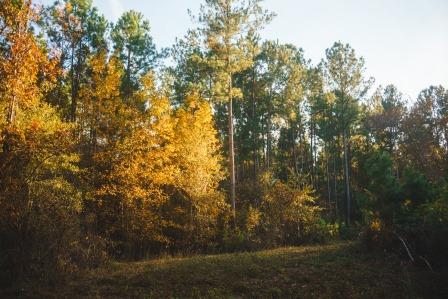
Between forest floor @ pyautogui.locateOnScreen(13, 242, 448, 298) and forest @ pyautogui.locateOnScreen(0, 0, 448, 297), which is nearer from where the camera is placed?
forest floor @ pyautogui.locateOnScreen(13, 242, 448, 298)

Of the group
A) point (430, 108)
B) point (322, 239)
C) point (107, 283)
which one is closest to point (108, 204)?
point (107, 283)

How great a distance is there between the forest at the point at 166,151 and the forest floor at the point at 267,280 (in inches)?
45.5

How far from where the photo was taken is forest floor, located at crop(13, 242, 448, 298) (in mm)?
9219

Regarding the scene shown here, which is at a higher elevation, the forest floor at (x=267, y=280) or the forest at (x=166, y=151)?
the forest at (x=166, y=151)

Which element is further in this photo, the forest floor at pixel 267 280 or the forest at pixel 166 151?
the forest at pixel 166 151

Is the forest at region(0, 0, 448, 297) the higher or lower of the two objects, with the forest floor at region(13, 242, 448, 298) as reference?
higher

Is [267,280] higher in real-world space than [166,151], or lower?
lower

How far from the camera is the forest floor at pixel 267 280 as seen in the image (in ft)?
30.2

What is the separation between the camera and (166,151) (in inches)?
719

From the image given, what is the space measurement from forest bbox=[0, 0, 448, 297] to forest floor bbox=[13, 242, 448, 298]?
116 cm

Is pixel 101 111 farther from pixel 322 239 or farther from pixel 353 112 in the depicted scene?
pixel 353 112

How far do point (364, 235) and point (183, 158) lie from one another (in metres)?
10.5

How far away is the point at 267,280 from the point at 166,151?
31.9 feet

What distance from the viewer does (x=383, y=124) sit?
3875 centimetres
